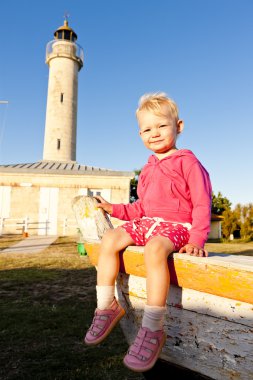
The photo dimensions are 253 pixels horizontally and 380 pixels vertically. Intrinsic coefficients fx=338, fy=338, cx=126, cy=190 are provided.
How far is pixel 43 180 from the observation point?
21.1 meters

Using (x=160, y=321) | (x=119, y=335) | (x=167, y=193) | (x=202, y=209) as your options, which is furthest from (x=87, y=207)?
(x=119, y=335)

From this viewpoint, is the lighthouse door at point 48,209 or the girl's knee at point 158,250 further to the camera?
the lighthouse door at point 48,209

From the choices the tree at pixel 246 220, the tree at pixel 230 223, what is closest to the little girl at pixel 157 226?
the tree at pixel 246 220

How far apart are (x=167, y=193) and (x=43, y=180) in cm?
1971

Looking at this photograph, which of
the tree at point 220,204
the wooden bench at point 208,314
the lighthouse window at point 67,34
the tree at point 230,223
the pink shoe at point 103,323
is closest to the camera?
the wooden bench at point 208,314

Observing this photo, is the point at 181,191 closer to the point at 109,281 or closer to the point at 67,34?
the point at 109,281

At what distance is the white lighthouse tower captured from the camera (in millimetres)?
25328

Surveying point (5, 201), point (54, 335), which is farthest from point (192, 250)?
point (5, 201)

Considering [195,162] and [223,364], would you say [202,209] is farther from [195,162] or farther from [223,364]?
[223,364]

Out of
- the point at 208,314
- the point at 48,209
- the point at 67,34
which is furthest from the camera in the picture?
the point at 67,34

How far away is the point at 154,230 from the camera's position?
2.03 m

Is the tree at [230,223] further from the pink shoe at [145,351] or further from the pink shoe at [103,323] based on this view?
the pink shoe at [145,351]

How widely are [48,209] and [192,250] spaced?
20.0m

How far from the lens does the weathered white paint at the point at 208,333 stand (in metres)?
1.45
